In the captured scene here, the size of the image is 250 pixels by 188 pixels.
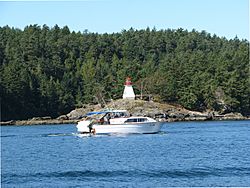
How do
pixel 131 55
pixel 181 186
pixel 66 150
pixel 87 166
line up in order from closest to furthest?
pixel 181 186 < pixel 87 166 < pixel 66 150 < pixel 131 55

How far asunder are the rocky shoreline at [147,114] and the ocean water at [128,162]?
40136mm

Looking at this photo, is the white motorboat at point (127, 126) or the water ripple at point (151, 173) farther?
the white motorboat at point (127, 126)

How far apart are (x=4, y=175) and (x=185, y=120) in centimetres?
7852

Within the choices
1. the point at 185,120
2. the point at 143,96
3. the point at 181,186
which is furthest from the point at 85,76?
the point at 181,186

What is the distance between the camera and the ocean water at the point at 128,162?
36000 millimetres

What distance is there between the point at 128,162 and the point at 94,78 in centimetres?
10179

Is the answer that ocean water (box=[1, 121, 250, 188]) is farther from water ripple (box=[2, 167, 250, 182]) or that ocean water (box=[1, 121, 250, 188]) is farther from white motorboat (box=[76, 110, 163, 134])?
white motorboat (box=[76, 110, 163, 134])

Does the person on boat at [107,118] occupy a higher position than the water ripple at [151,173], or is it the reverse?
the person on boat at [107,118]

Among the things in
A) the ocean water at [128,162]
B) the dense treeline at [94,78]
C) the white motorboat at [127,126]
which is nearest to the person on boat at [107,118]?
the white motorboat at [127,126]

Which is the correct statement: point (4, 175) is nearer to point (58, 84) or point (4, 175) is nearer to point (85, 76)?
point (58, 84)

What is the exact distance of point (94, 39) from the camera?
182 metres

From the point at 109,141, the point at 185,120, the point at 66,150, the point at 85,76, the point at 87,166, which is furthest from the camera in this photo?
the point at 85,76

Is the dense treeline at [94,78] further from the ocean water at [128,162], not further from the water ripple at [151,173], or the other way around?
the water ripple at [151,173]

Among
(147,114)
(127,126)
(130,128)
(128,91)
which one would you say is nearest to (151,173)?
(127,126)
